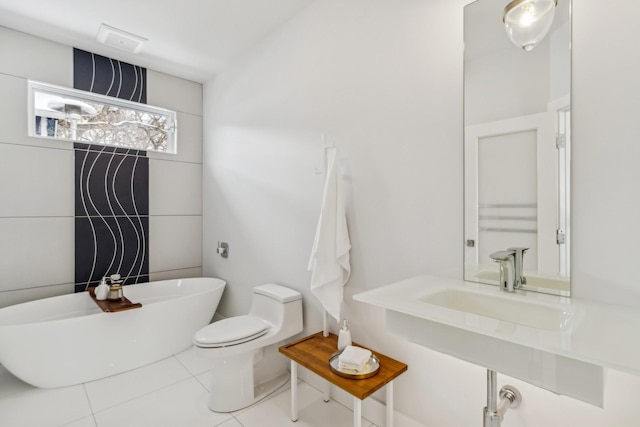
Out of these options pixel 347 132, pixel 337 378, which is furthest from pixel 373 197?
pixel 337 378

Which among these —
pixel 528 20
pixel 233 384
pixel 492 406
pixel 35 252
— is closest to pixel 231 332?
pixel 233 384

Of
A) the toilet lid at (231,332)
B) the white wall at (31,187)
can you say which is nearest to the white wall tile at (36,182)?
the white wall at (31,187)

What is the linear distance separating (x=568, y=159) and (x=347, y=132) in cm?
116

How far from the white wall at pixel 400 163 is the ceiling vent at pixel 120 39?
793mm

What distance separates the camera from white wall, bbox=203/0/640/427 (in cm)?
112

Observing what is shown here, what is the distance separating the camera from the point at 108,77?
3023 millimetres

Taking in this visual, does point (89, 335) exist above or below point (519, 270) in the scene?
below

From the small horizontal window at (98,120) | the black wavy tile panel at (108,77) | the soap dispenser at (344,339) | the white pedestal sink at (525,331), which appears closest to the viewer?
the white pedestal sink at (525,331)

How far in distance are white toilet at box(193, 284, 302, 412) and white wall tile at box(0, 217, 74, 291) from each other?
5.62 ft

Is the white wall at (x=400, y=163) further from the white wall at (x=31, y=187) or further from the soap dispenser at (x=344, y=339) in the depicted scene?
the white wall at (x=31, y=187)

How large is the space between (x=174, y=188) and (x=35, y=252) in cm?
127

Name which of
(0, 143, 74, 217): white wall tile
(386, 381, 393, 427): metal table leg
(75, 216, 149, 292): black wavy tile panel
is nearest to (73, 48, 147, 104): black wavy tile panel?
(0, 143, 74, 217): white wall tile

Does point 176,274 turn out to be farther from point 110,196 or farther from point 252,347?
point 252,347

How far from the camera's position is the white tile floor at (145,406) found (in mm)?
1875
